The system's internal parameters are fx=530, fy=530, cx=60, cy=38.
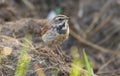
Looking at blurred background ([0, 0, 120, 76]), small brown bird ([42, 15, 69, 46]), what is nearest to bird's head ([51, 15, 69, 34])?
small brown bird ([42, 15, 69, 46])

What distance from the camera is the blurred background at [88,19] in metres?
10.7

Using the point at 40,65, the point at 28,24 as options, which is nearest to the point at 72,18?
the point at 28,24

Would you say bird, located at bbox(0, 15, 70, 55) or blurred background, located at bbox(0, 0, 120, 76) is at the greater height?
blurred background, located at bbox(0, 0, 120, 76)

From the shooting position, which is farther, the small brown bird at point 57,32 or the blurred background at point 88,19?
the blurred background at point 88,19

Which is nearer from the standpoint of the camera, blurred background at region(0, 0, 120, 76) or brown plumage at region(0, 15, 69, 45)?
brown plumage at region(0, 15, 69, 45)

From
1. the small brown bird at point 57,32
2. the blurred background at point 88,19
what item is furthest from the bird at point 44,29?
the blurred background at point 88,19

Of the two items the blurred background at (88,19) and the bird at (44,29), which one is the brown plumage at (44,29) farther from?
the blurred background at (88,19)

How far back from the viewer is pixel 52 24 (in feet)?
25.0

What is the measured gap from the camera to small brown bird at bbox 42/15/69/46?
736 cm

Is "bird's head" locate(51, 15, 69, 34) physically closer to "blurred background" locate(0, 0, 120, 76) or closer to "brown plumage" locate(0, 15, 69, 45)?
"brown plumage" locate(0, 15, 69, 45)

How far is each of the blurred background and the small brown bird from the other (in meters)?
2.61

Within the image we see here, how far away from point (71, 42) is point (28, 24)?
9.12 ft

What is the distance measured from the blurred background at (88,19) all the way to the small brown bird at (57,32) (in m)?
2.61

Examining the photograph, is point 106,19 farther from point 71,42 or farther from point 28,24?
point 28,24
